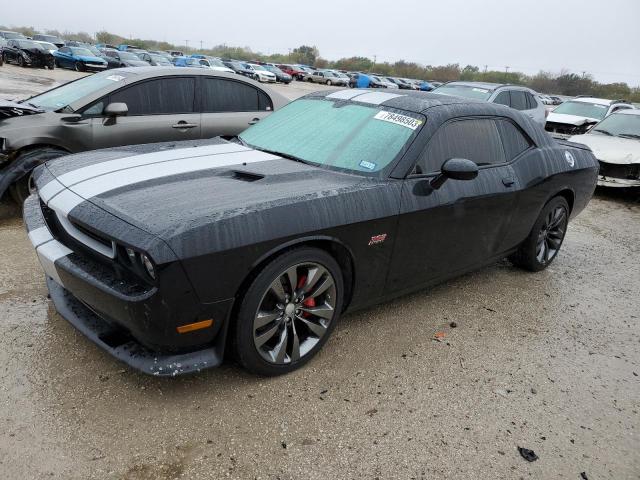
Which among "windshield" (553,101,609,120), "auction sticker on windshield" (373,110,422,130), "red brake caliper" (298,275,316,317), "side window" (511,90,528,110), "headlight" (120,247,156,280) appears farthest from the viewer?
"windshield" (553,101,609,120)

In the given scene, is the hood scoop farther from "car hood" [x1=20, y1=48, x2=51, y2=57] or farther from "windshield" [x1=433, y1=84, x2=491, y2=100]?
"car hood" [x1=20, y1=48, x2=51, y2=57]

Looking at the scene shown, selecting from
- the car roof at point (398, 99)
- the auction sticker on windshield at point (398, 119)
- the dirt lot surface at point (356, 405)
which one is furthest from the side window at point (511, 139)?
the dirt lot surface at point (356, 405)

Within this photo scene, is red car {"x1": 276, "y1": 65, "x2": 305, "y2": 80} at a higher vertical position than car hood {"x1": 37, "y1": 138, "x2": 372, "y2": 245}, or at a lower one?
lower

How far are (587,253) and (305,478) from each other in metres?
A: 4.69

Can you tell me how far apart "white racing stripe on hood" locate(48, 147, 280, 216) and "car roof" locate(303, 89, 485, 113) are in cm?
86

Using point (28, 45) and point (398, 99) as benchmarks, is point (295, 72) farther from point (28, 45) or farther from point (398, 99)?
point (398, 99)

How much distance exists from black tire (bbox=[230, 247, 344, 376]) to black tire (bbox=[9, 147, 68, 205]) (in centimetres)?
333

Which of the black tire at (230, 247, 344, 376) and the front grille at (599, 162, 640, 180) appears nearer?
the black tire at (230, 247, 344, 376)

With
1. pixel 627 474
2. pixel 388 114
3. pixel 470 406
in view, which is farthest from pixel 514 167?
pixel 627 474

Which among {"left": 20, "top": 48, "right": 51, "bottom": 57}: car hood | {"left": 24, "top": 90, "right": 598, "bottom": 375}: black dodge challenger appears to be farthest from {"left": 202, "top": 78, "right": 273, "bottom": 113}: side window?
{"left": 20, "top": 48, "right": 51, "bottom": 57}: car hood

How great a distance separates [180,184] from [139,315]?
85cm

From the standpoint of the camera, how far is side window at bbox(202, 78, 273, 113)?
234 inches

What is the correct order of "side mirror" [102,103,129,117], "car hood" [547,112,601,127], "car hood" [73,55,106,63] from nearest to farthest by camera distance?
"side mirror" [102,103,129,117]
"car hood" [547,112,601,127]
"car hood" [73,55,106,63]

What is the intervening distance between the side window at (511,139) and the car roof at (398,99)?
35 cm
